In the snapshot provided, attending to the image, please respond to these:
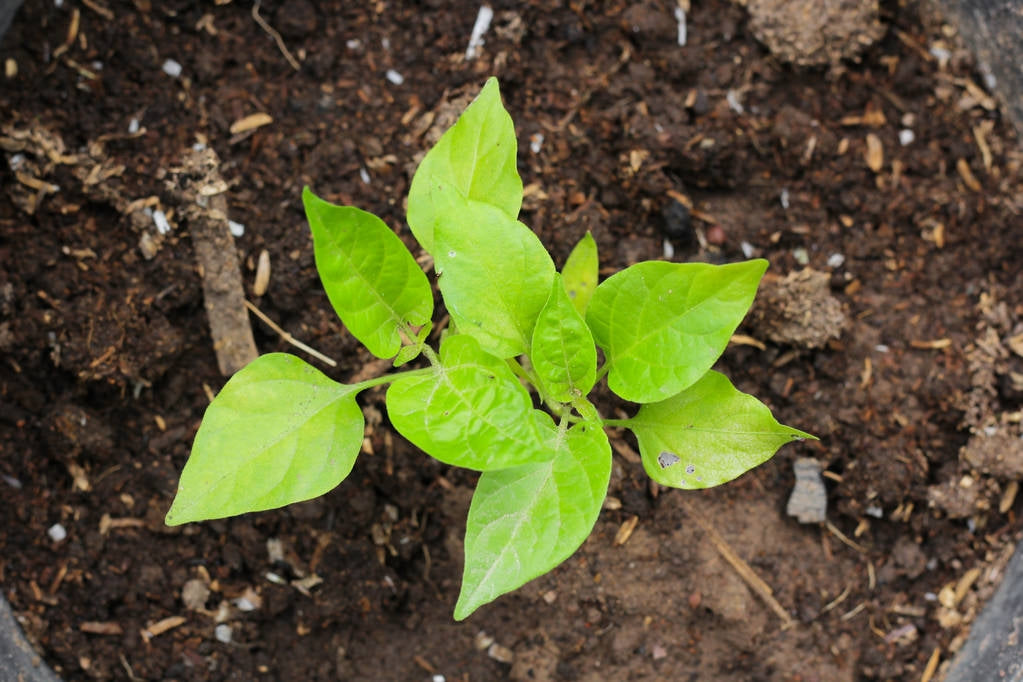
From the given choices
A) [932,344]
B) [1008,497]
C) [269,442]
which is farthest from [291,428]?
[1008,497]

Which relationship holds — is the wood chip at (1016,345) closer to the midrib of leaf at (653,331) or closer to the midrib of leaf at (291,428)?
the midrib of leaf at (653,331)

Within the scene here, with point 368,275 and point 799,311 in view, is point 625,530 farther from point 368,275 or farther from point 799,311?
point 368,275

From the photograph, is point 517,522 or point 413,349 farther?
point 413,349

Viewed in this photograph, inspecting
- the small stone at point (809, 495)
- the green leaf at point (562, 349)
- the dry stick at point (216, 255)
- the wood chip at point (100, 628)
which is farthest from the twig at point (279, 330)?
the small stone at point (809, 495)

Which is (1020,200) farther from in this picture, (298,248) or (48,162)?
(48,162)

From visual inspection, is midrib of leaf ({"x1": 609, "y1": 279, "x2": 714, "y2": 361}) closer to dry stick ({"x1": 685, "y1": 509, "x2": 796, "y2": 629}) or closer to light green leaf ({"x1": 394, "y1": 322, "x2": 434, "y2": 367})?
light green leaf ({"x1": 394, "y1": 322, "x2": 434, "y2": 367})

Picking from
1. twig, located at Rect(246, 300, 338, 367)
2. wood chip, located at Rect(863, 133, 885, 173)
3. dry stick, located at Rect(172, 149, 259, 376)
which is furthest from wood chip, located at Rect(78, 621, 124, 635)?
wood chip, located at Rect(863, 133, 885, 173)
